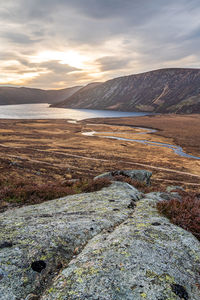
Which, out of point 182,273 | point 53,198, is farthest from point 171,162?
point 182,273

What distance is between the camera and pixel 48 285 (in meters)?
4.40

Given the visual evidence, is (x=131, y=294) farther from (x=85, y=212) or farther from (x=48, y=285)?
(x=85, y=212)

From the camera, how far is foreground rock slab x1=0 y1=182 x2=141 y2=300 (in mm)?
4439

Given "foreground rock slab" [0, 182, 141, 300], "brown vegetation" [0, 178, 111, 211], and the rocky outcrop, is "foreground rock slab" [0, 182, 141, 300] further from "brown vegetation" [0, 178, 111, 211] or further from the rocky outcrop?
"brown vegetation" [0, 178, 111, 211]

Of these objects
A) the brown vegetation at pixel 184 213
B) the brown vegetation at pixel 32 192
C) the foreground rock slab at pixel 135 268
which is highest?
the foreground rock slab at pixel 135 268

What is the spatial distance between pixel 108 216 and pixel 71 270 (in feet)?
11.4

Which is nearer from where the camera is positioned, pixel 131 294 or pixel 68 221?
pixel 131 294

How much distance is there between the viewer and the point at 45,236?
6.00 metres

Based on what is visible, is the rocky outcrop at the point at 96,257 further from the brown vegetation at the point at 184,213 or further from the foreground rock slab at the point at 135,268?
the brown vegetation at the point at 184,213

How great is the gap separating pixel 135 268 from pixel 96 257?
1096 mm

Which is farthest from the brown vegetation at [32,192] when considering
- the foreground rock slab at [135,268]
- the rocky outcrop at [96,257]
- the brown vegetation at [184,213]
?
the foreground rock slab at [135,268]

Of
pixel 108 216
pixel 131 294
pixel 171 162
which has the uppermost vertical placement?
pixel 131 294

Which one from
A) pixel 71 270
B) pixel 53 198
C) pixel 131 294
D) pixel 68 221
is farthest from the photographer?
pixel 53 198

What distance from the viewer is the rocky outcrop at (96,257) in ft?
13.4
